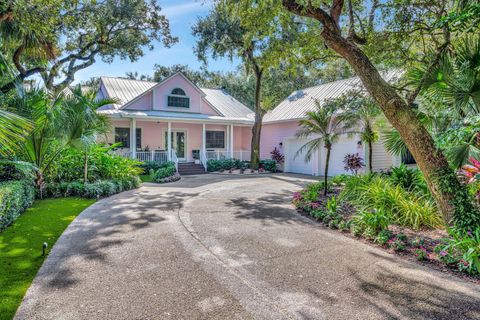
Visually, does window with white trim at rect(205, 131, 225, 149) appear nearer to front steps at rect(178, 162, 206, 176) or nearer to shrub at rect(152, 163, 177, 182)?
front steps at rect(178, 162, 206, 176)

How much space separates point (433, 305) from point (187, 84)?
1922 cm

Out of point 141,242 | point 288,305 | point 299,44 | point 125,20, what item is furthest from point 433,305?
point 125,20

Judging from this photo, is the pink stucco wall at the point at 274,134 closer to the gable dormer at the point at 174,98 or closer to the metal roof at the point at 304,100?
the metal roof at the point at 304,100

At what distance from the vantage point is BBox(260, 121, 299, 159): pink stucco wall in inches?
755

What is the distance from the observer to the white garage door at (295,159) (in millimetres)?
18098

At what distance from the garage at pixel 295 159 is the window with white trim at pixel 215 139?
198 inches

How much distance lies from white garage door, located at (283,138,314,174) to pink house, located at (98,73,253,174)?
3.32 m

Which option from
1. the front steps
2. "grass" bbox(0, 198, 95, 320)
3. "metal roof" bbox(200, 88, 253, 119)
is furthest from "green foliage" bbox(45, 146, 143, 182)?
"metal roof" bbox(200, 88, 253, 119)

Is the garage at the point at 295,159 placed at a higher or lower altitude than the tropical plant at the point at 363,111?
lower

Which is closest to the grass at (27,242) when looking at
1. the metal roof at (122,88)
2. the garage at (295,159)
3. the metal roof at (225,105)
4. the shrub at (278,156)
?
the metal roof at (122,88)

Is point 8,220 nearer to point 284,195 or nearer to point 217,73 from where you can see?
point 284,195

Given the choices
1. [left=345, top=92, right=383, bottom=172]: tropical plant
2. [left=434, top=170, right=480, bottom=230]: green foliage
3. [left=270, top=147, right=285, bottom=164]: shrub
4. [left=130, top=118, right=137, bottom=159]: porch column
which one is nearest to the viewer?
[left=434, top=170, right=480, bottom=230]: green foliage

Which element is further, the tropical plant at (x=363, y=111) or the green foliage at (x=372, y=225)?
the tropical plant at (x=363, y=111)

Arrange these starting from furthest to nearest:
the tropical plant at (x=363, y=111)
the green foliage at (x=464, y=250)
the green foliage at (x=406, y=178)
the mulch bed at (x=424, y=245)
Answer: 1. the tropical plant at (x=363, y=111)
2. the green foliage at (x=406, y=178)
3. the mulch bed at (x=424, y=245)
4. the green foliage at (x=464, y=250)
